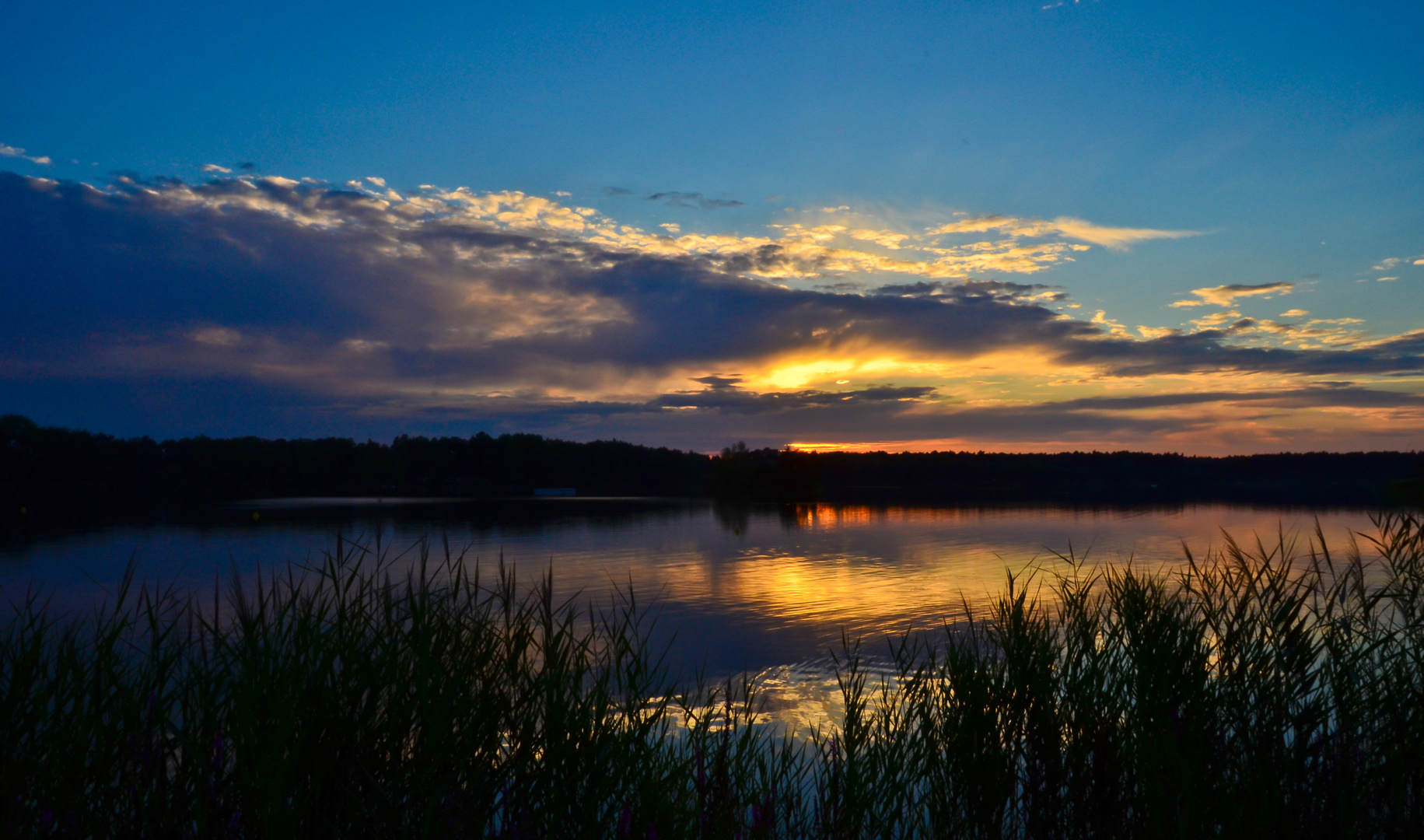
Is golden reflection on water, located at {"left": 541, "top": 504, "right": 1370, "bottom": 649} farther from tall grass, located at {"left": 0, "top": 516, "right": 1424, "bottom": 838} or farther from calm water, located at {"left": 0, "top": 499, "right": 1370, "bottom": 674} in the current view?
tall grass, located at {"left": 0, "top": 516, "right": 1424, "bottom": 838}

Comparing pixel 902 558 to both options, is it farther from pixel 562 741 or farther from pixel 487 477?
pixel 487 477

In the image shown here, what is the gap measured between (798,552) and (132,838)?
1143 inches

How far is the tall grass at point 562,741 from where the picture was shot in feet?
11.4

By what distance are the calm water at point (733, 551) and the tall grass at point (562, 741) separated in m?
0.94

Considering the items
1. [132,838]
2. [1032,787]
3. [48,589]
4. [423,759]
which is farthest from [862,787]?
[48,589]

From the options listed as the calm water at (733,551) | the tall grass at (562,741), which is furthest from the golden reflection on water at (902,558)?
the tall grass at (562,741)

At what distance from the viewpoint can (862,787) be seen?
5.16 meters

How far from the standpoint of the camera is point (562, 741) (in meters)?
3.76

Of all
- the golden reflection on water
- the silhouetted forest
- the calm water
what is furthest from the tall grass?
the silhouetted forest

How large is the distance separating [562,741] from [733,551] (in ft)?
93.3

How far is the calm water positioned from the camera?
682 inches

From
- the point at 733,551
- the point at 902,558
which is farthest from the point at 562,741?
the point at 733,551

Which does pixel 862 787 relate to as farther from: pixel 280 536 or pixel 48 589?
pixel 280 536

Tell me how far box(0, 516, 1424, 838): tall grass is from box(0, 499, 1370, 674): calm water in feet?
3.09
